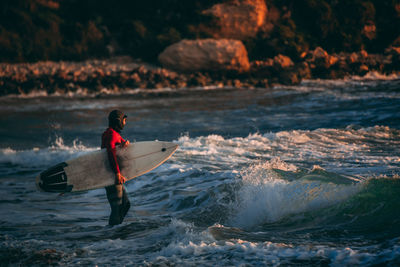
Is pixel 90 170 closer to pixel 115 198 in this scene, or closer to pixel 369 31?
pixel 115 198

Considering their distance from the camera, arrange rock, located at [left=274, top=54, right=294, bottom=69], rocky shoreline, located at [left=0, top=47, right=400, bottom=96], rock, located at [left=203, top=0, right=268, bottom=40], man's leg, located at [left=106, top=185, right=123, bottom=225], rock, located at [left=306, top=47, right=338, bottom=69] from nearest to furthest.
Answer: man's leg, located at [left=106, top=185, right=123, bottom=225], rocky shoreline, located at [left=0, top=47, right=400, bottom=96], rock, located at [left=274, top=54, right=294, bottom=69], rock, located at [left=306, top=47, right=338, bottom=69], rock, located at [left=203, top=0, right=268, bottom=40]

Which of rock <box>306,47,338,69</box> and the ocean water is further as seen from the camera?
rock <box>306,47,338,69</box>

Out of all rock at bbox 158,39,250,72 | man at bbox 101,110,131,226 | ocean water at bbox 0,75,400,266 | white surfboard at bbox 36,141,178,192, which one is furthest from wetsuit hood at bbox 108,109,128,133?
rock at bbox 158,39,250,72

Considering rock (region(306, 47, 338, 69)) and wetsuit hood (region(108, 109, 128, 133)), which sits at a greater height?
rock (region(306, 47, 338, 69))

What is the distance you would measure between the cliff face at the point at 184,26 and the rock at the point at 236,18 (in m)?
0.07

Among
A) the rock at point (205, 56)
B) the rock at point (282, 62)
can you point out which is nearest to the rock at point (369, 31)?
the rock at point (282, 62)

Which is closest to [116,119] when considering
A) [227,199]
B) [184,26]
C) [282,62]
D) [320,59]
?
[227,199]

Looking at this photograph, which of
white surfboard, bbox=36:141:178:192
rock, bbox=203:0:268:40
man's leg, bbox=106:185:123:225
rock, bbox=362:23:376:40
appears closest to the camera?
man's leg, bbox=106:185:123:225

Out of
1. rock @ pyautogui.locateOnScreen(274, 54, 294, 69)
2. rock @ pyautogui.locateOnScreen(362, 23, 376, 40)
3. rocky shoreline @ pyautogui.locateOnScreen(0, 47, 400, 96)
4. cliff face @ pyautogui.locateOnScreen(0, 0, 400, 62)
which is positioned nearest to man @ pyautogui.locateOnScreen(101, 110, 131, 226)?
rocky shoreline @ pyautogui.locateOnScreen(0, 47, 400, 96)

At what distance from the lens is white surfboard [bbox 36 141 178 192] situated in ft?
18.5

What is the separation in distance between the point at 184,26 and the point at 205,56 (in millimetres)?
4612

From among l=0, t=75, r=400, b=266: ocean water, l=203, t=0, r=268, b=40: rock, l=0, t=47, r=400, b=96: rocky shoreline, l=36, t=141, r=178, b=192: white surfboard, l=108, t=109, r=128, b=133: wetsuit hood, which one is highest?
l=203, t=0, r=268, b=40: rock

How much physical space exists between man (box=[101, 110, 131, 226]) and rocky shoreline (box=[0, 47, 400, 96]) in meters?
18.1

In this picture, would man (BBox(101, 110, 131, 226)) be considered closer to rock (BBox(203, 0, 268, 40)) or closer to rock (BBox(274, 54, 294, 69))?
rock (BBox(274, 54, 294, 69))
